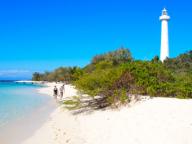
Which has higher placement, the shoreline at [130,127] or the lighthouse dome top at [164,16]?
the lighthouse dome top at [164,16]

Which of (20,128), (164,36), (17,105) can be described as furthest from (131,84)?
(164,36)

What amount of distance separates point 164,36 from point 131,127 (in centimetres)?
5578

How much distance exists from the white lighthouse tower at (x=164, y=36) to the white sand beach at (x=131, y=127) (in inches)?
1907

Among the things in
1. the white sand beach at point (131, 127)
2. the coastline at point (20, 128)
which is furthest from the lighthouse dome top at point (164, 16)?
the white sand beach at point (131, 127)

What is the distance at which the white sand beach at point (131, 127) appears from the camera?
10.5m

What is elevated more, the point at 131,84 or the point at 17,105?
the point at 131,84

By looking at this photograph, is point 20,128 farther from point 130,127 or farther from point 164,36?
point 164,36

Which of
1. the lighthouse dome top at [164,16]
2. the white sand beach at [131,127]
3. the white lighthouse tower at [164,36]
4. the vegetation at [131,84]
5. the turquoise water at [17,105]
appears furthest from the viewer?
the lighthouse dome top at [164,16]

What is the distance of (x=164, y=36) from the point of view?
216ft

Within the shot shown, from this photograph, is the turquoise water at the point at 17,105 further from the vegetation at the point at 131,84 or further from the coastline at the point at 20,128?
the vegetation at the point at 131,84

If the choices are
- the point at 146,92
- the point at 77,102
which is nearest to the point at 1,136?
the point at 77,102

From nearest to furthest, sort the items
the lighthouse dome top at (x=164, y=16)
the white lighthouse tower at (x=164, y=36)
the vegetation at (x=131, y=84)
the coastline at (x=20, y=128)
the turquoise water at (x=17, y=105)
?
the coastline at (x=20, y=128) → the vegetation at (x=131, y=84) → the turquoise water at (x=17, y=105) → the white lighthouse tower at (x=164, y=36) → the lighthouse dome top at (x=164, y=16)

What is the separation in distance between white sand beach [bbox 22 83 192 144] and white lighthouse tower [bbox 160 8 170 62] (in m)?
48.4

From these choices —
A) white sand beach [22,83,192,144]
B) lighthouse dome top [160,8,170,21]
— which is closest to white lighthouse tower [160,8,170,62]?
lighthouse dome top [160,8,170,21]
